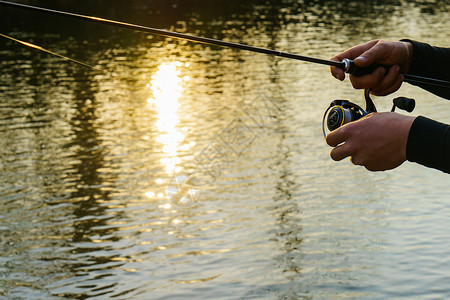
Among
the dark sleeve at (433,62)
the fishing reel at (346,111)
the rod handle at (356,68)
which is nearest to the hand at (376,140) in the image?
the fishing reel at (346,111)

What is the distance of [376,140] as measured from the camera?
294 centimetres

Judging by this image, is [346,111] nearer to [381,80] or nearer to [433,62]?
[381,80]

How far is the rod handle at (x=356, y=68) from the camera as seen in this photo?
373 centimetres

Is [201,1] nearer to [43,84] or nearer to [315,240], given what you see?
[43,84]

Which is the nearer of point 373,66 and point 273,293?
point 373,66

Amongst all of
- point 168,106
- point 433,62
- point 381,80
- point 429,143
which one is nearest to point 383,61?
point 381,80

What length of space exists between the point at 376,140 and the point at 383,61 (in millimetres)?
962

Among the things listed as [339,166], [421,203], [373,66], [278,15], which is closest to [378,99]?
[339,166]

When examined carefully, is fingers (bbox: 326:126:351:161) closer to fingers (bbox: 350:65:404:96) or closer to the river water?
fingers (bbox: 350:65:404:96)

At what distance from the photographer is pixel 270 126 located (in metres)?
16.7

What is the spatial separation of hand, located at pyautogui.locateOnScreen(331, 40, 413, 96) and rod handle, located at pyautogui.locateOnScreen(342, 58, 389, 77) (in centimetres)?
2

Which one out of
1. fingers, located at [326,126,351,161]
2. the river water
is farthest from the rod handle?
the river water

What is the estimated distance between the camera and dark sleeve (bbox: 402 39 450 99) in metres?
3.79

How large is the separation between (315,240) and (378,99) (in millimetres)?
10044
